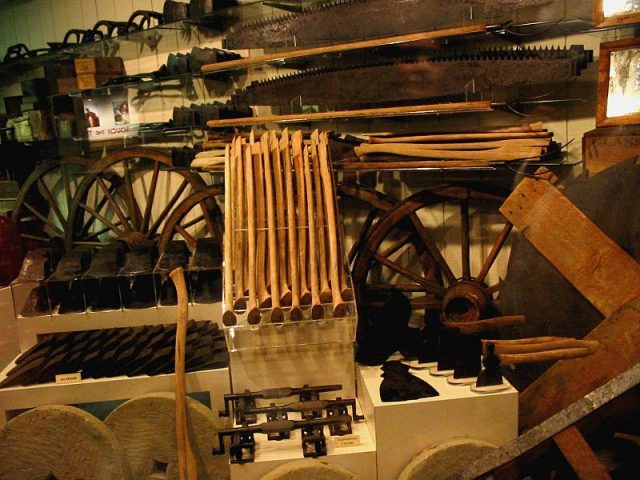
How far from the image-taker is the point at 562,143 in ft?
8.84

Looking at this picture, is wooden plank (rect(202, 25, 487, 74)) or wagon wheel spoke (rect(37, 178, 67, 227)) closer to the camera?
wooden plank (rect(202, 25, 487, 74))

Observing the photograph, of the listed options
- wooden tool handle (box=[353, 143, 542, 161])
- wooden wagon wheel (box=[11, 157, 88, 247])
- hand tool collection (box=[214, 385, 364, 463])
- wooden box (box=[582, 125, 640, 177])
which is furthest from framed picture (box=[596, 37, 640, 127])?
wooden wagon wheel (box=[11, 157, 88, 247])

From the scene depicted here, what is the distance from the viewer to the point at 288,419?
7.34 feet

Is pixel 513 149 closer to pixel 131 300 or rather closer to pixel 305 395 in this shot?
pixel 305 395

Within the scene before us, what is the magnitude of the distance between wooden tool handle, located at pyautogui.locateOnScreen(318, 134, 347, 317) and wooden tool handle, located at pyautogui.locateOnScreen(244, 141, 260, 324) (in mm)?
278

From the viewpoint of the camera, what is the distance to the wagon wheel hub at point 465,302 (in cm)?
268

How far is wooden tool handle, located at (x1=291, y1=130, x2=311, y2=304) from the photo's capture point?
2.21 meters

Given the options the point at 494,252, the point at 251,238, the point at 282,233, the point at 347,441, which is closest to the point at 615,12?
the point at 494,252

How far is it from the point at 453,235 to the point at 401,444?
129cm

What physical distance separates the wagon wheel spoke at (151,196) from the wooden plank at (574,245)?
2.29 m

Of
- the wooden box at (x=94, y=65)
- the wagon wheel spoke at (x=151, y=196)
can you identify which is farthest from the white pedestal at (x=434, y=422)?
the wooden box at (x=94, y=65)

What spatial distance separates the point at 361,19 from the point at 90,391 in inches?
81.6

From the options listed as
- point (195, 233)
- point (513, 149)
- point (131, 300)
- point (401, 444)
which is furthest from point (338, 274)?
point (195, 233)

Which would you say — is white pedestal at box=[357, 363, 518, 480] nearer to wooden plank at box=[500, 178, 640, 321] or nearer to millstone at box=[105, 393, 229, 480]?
wooden plank at box=[500, 178, 640, 321]
